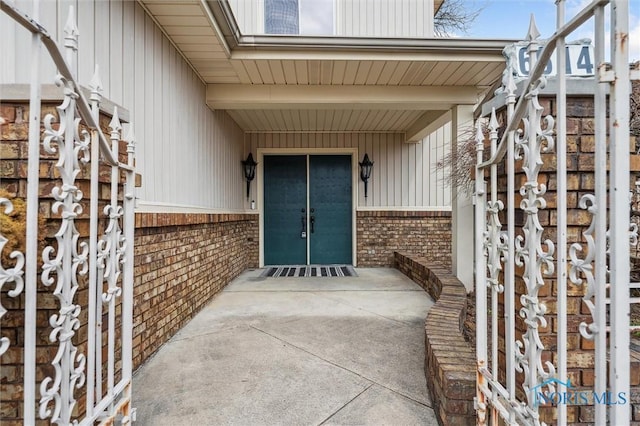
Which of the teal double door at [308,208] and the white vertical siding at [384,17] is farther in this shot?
the teal double door at [308,208]

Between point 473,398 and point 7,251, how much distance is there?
1.79m

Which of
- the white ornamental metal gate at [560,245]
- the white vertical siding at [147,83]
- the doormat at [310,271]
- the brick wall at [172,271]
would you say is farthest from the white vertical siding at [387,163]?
the white ornamental metal gate at [560,245]

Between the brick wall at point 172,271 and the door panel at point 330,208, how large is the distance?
1796 mm

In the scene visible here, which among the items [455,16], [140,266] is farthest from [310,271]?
[455,16]

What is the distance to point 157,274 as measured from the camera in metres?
2.29

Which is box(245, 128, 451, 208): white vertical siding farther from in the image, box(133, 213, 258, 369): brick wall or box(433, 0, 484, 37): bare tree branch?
box(433, 0, 484, 37): bare tree branch

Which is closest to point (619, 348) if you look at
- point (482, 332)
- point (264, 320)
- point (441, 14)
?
point (482, 332)

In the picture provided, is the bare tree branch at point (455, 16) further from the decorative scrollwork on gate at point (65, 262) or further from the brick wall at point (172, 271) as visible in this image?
the decorative scrollwork on gate at point (65, 262)

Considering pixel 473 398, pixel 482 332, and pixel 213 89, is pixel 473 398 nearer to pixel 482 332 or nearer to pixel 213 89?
A: pixel 482 332

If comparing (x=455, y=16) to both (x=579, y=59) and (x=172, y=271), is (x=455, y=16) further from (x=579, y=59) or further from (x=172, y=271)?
(x=172, y=271)

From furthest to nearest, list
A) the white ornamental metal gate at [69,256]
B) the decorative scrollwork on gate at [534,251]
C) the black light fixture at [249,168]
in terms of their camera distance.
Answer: the black light fixture at [249,168], the decorative scrollwork on gate at [534,251], the white ornamental metal gate at [69,256]

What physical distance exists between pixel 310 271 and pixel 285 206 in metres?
1.23

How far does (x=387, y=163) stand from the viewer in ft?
17.8

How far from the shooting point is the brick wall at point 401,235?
536 cm
